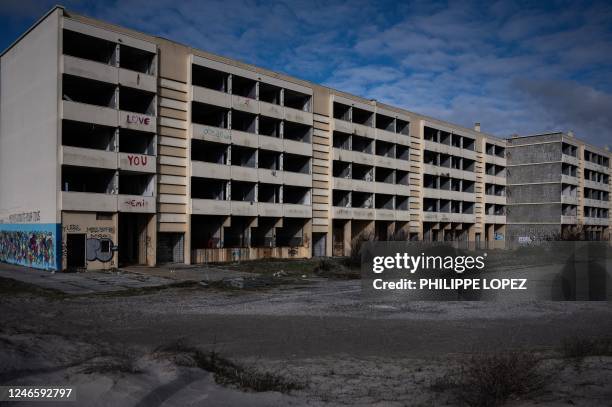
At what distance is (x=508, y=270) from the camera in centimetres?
3145

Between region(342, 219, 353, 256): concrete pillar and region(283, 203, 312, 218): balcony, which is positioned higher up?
region(283, 203, 312, 218): balcony

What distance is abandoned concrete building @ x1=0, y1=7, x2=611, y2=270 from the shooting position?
28516mm

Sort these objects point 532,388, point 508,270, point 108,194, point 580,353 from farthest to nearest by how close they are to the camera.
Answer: point 508,270
point 108,194
point 580,353
point 532,388

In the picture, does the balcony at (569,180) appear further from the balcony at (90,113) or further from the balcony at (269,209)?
the balcony at (90,113)

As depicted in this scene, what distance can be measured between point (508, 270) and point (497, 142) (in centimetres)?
3912

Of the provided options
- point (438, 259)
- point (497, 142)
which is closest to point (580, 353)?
point (438, 259)

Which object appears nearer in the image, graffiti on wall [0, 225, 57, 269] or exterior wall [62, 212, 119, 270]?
exterior wall [62, 212, 119, 270]

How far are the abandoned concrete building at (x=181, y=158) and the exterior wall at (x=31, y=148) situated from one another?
0.41 ft

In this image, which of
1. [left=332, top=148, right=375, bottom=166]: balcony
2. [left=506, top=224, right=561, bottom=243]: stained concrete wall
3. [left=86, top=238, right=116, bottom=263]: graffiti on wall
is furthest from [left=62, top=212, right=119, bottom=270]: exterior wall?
[left=506, top=224, right=561, bottom=243]: stained concrete wall

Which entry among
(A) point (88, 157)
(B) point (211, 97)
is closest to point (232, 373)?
(A) point (88, 157)

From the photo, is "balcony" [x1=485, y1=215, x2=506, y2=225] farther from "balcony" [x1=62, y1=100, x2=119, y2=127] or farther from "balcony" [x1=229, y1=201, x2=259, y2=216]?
"balcony" [x1=62, y1=100, x2=119, y2=127]

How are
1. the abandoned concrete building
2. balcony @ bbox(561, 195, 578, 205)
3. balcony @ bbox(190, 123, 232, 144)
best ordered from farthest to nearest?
balcony @ bbox(561, 195, 578, 205) < balcony @ bbox(190, 123, 232, 144) < the abandoned concrete building

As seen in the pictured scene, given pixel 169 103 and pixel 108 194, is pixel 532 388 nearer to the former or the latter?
pixel 108 194

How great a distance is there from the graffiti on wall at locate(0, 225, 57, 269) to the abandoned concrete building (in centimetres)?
14
